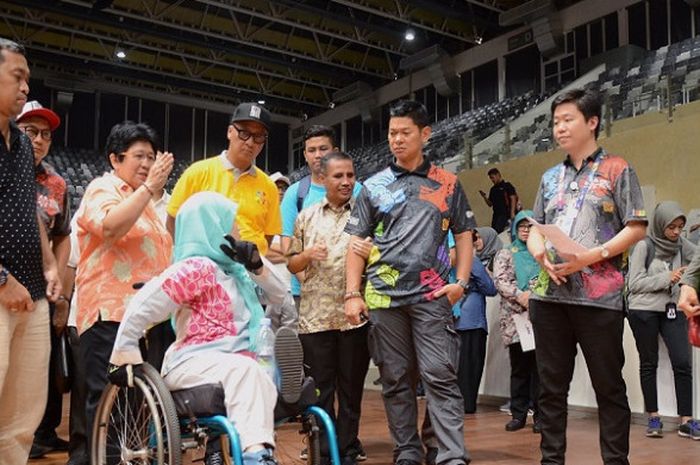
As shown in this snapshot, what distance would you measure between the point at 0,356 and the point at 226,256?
727mm

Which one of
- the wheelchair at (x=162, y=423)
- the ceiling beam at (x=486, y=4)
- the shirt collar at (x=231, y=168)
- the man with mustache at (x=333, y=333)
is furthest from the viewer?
the ceiling beam at (x=486, y=4)

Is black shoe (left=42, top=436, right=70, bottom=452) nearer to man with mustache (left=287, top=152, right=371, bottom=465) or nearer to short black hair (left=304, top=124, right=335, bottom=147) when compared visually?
man with mustache (left=287, top=152, right=371, bottom=465)

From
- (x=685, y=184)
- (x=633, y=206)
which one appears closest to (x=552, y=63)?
(x=685, y=184)

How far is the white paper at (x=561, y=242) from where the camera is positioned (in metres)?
2.77

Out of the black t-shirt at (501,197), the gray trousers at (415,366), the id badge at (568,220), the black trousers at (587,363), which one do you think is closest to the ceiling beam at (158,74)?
the black t-shirt at (501,197)

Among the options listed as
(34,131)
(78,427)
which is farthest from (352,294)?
(34,131)

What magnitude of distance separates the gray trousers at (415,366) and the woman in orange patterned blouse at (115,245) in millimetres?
974

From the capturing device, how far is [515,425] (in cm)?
487

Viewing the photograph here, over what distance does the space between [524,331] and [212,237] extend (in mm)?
3103

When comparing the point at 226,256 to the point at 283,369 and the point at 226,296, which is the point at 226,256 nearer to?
the point at 226,296

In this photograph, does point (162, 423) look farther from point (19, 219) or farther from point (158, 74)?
point (158, 74)

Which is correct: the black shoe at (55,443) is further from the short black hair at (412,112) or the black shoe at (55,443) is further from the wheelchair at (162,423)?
the short black hair at (412,112)

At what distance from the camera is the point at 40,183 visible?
328cm

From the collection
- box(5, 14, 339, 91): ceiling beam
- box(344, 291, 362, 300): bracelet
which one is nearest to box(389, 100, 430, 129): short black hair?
box(344, 291, 362, 300): bracelet
